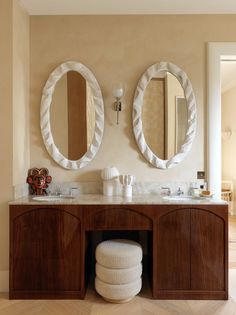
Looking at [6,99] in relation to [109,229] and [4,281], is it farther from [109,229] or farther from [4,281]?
[4,281]

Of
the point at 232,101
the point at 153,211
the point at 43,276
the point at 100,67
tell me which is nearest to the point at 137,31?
the point at 100,67

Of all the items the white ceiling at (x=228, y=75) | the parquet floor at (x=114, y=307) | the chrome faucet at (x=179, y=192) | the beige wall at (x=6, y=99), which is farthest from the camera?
the white ceiling at (x=228, y=75)

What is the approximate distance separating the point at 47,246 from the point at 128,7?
2.37 m

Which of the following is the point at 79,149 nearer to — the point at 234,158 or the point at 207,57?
the point at 207,57

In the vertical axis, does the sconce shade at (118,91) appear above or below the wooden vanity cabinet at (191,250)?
above

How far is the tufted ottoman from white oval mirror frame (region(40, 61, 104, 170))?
94 cm

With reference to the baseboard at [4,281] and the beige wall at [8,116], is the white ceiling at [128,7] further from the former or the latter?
the baseboard at [4,281]

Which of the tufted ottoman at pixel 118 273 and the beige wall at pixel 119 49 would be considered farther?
the beige wall at pixel 119 49

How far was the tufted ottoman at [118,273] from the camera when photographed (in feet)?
7.50

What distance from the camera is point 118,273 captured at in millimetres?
2287

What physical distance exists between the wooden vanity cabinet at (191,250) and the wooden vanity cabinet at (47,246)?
2.24 feet

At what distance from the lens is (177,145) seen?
2895mm

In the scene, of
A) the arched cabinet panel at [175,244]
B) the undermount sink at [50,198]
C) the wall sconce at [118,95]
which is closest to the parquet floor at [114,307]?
the arched cabinet panel at [175,244]

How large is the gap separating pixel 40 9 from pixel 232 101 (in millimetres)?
4232
